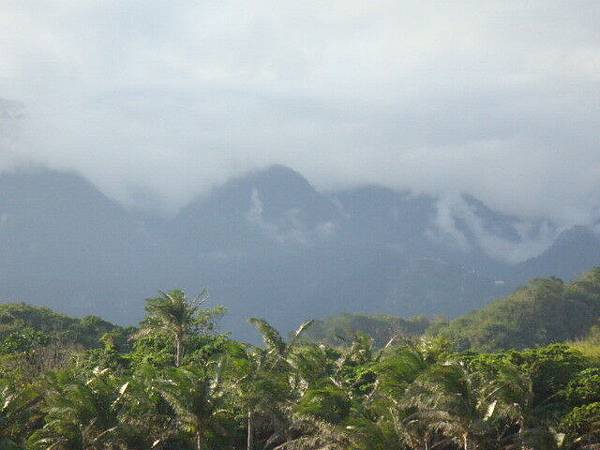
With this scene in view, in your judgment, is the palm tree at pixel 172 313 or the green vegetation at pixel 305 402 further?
the palm tree at pixel 172 313

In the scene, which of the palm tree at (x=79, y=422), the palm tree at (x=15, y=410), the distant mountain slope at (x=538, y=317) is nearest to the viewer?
the palm tree at (x=79, y=422)

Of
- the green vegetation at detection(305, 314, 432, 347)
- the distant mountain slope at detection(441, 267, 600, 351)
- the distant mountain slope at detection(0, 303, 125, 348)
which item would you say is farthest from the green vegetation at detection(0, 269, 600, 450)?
the green vegetation at detection(305, 314, 432, 347)

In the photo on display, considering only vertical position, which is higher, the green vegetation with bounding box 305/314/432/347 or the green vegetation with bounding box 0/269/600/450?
the green vegetation with bounding box 0/269/600/450

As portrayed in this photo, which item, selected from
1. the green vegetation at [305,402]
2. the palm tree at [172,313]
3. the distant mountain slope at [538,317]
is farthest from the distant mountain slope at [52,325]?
the distant mountain slope at [538,317]

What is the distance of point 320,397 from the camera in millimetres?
25938

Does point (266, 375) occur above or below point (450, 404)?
below

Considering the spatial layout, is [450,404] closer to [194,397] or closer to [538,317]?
[194,397]

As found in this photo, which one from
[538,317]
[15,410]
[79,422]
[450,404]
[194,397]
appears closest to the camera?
[450,404]

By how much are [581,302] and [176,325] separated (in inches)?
2984

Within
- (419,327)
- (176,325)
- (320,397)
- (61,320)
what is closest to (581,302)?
(419,327)

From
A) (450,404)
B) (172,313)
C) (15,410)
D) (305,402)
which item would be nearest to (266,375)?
(305,402)

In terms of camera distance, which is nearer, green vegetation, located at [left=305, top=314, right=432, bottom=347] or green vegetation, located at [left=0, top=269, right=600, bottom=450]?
green vegetation, located at [left=0, top=269, right=600, bottom=450]

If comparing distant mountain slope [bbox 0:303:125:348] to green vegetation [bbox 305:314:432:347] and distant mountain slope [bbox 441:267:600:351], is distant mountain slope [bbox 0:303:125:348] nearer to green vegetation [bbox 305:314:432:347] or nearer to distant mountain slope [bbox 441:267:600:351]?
distant mountain slope [bbox 441:267:600:351]

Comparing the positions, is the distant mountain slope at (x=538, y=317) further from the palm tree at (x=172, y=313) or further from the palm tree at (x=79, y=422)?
the palm tree at (x=79, y=422)
